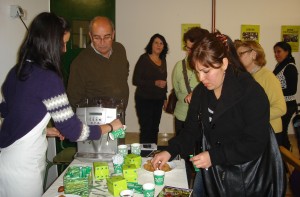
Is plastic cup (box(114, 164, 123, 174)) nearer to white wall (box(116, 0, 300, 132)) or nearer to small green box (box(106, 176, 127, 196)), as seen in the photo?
small green box (box(106, 176, 127, 196))

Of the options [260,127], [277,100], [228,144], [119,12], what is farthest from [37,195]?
[119,12]

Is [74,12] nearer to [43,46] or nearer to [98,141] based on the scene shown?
[98,141]

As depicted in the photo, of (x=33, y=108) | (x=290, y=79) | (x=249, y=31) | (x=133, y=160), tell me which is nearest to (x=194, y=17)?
(x=249, y=31)

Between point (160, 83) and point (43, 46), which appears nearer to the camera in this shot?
point (43, 46)

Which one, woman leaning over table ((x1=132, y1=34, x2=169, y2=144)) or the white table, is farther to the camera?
woman leaning over table ((x1=132, y1=34, x2=169, y2=144))

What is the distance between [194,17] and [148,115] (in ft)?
6.23

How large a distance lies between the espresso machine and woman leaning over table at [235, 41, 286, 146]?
1164 millimetres

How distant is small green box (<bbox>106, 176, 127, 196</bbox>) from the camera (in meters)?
1.52

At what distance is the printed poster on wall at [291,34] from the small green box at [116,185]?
4290 millimetres

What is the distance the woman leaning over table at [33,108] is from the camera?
1476 mm

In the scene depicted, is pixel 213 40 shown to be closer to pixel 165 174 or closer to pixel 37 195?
pixel 165 174

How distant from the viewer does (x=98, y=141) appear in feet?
6.66

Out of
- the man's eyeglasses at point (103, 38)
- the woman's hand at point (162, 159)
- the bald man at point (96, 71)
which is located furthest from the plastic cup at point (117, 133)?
the man's eyeglasses at point (103, 38)

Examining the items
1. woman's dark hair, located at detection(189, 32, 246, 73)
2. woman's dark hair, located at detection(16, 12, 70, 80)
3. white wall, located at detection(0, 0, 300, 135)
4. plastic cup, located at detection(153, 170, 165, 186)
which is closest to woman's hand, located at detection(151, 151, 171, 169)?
plastic cup, located at detection(153, 170, 165, 186)
